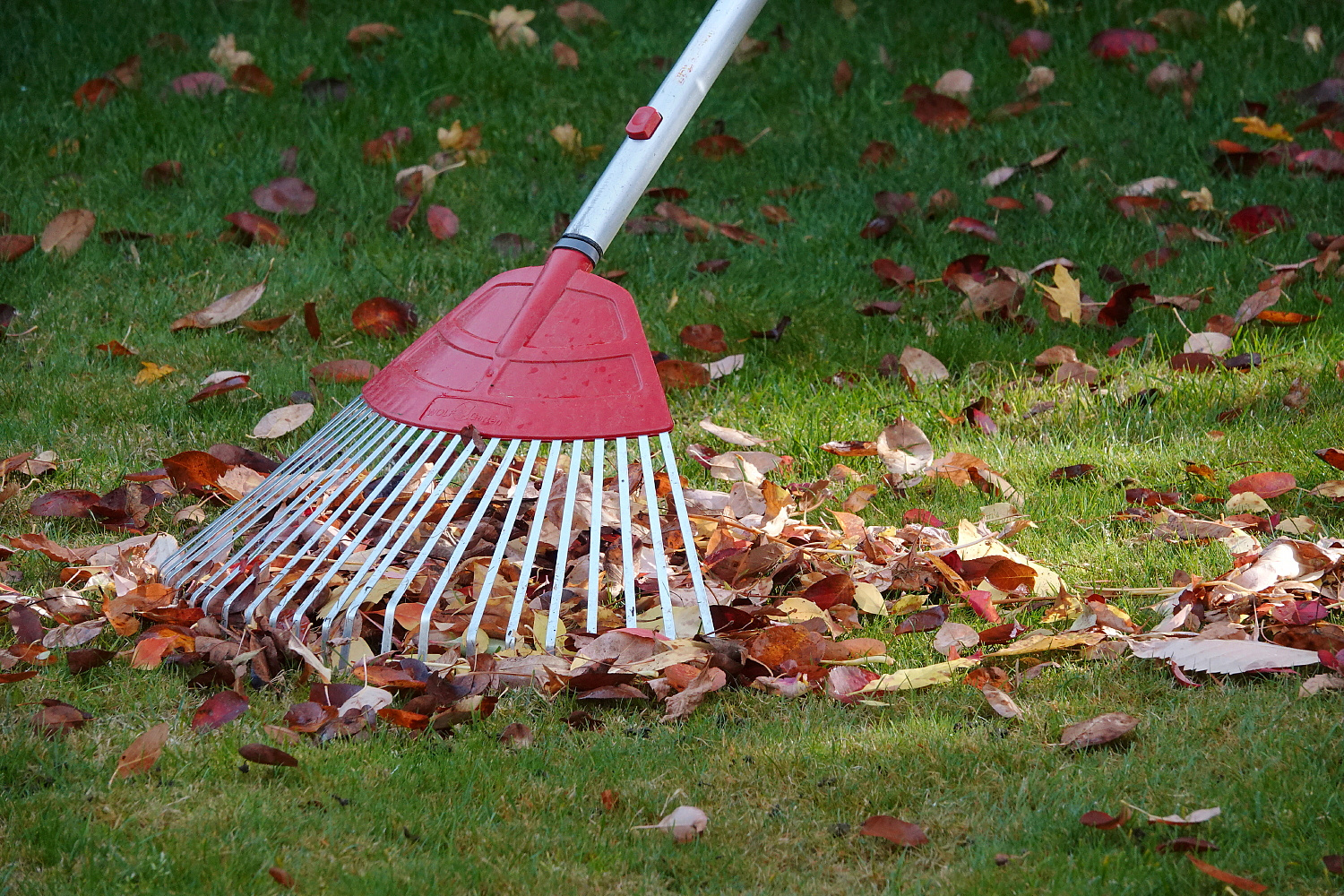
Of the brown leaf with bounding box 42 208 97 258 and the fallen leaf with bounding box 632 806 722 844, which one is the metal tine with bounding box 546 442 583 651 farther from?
the brown leaf with bounding box 42 208 97 258

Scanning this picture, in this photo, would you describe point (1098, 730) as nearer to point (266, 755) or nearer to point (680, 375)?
point (266, 755)

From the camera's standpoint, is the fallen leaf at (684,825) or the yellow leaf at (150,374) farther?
the yellow leaf at (150,374)

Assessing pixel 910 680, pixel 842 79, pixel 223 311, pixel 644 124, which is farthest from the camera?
pixel 842 79

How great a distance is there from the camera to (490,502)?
223cm

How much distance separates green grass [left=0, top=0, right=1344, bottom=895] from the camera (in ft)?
5.40

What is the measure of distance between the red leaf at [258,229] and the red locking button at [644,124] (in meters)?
1.67

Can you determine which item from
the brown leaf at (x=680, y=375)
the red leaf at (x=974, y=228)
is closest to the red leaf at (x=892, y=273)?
the red leaf at (x=974, y=228)

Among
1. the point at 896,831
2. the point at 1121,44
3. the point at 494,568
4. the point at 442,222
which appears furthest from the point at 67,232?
the point at 1121,44

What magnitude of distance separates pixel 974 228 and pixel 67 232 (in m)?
2.47

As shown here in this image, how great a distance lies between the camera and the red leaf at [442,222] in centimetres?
383

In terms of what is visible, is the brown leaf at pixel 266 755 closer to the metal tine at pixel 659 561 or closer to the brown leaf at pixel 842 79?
the metal tine at pixel 659 561

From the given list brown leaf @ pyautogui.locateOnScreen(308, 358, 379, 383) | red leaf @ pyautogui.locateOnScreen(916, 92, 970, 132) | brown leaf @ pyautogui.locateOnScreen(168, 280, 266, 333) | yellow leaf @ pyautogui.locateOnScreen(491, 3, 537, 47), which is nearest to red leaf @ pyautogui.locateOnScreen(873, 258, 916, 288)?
red leaf @ pyautogui.locateOnScreen(916, 92, 970, 132)

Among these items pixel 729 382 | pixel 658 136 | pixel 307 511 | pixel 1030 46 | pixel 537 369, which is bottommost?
pixel 729 382

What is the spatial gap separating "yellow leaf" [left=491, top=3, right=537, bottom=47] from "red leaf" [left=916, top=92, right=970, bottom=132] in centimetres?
142
